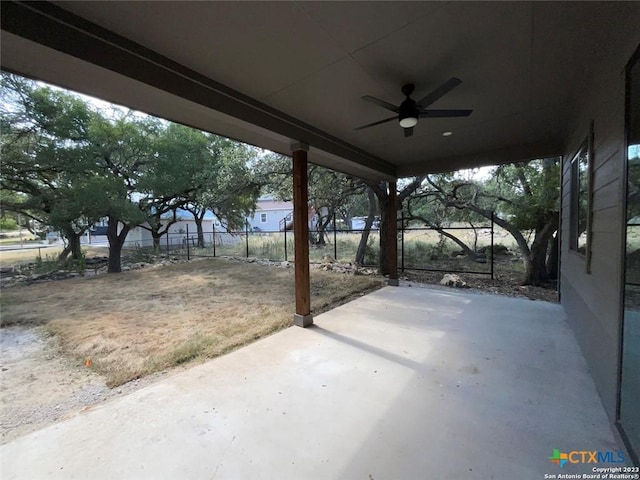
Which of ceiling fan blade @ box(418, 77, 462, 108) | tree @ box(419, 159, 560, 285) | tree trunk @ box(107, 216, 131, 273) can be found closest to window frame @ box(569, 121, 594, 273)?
ceiling fan blade @ box(418, 77, 462, 108)

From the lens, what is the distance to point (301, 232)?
3.46 meters

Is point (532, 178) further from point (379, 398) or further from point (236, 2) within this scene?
point (236, 2)

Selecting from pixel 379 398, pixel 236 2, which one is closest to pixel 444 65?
pixel 236 2

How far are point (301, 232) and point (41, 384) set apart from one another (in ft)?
8.93

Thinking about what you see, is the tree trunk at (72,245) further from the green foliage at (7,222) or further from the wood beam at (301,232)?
the wood beam at (301,232)

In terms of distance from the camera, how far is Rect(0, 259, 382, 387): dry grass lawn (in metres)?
2.83

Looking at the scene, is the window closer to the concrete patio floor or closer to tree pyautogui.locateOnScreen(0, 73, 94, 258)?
the concrete patio floor

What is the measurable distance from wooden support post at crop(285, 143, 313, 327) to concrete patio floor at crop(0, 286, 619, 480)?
59 cm

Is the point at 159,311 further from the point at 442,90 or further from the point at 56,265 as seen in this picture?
the point at 56,265

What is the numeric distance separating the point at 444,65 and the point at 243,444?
2.99 m

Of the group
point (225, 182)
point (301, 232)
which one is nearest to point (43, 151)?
point (225, 182)

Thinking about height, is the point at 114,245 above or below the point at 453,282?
above

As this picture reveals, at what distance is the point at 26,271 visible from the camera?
7852 millimetres

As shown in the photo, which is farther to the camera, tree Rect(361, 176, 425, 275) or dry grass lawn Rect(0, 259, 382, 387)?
tree Rect(361, 176, 425, 275)
